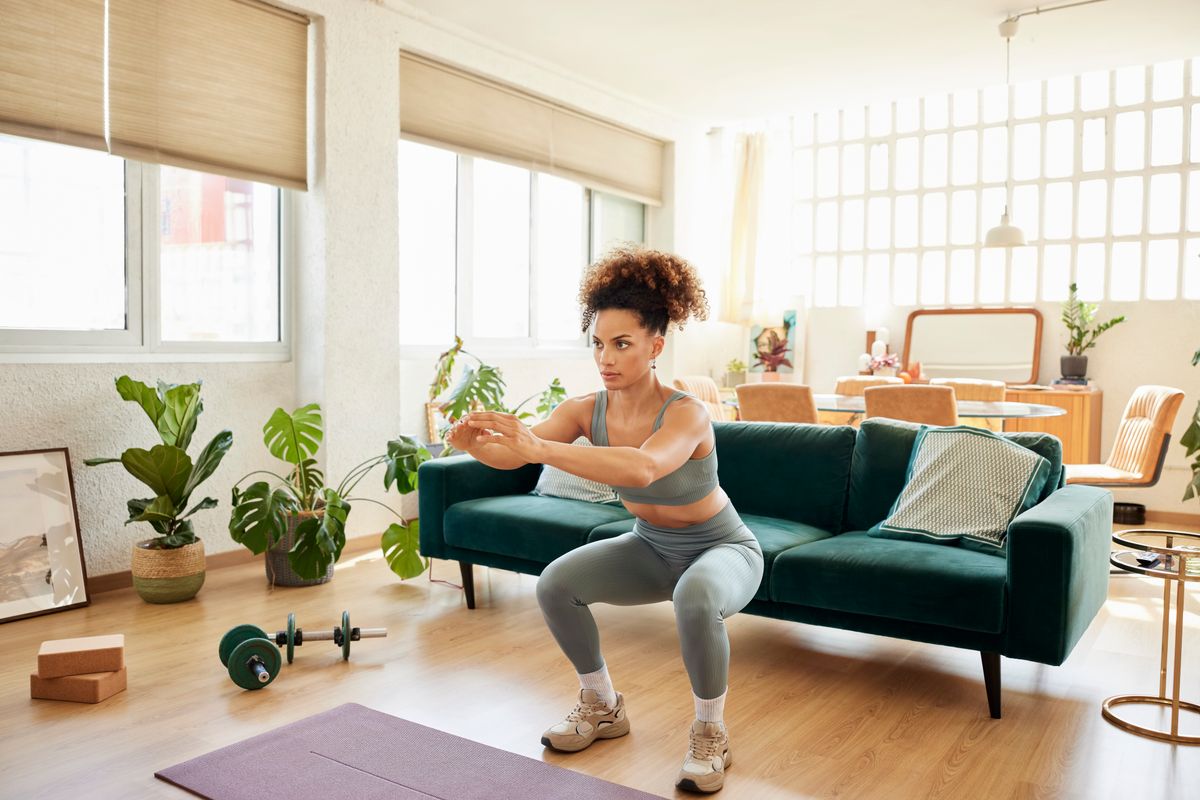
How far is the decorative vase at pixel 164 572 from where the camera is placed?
380cm

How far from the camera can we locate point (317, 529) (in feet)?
12.9

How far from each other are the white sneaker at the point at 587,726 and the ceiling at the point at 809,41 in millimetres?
3794

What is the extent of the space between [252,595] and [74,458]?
94 cm

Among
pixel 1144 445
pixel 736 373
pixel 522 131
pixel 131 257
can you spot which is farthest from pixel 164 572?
pixel 736 373

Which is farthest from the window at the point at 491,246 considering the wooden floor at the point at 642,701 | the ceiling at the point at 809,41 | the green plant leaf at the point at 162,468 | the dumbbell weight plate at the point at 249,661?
the dumbbell weight plate at the point at 249,661

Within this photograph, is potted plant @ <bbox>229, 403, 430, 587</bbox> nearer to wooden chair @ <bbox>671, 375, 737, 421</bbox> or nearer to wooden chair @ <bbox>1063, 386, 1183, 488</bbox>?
wooden chair @ <bbox>671, 375, 737, 421</bbox>

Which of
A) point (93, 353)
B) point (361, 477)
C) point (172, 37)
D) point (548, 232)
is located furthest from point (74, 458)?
point (548, 232)

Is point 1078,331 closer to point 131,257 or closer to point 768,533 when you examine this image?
point 768,533

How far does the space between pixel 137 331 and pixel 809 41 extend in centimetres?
404

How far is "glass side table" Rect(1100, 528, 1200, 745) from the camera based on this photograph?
2.40 meters

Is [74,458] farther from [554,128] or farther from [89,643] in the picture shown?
[554,128]

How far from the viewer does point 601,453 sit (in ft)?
6.68

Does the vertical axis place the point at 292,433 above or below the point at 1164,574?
above

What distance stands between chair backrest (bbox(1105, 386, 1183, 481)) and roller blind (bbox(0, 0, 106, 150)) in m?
5.14
